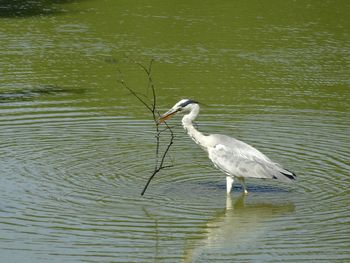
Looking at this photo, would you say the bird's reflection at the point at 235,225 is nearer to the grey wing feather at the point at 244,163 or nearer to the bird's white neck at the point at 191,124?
the grey wing feather at the point at 244,163

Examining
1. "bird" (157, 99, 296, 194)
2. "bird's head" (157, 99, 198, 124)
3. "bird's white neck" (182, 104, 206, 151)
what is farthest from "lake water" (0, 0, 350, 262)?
"bird's head" (157, 99, 198, 124)

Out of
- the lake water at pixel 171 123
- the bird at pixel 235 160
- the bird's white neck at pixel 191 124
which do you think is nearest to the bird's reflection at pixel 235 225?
the lake water at pixel 171 123

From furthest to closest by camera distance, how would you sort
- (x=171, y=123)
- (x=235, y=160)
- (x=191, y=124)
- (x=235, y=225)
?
(x=171, y=123)
(x=191, y=124)
(x=235, y=160)
(x=235, y=225)

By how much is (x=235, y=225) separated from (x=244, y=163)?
4.43 feet

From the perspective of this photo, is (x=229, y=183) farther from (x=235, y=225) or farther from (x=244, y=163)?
(x=235, y=225)

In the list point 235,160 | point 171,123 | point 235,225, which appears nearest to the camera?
point 235,225

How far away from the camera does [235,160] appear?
563 inches

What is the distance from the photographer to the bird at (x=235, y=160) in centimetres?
1418

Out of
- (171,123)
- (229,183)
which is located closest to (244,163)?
(229,183)

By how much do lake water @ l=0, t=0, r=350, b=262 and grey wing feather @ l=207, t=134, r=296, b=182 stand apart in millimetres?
352

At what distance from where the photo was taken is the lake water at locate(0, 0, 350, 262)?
12359 mm

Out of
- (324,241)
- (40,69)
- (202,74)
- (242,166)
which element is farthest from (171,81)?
(324,241)

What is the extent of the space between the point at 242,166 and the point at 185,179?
1.03 m

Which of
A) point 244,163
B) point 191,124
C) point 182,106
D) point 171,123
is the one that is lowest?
point 171,123
